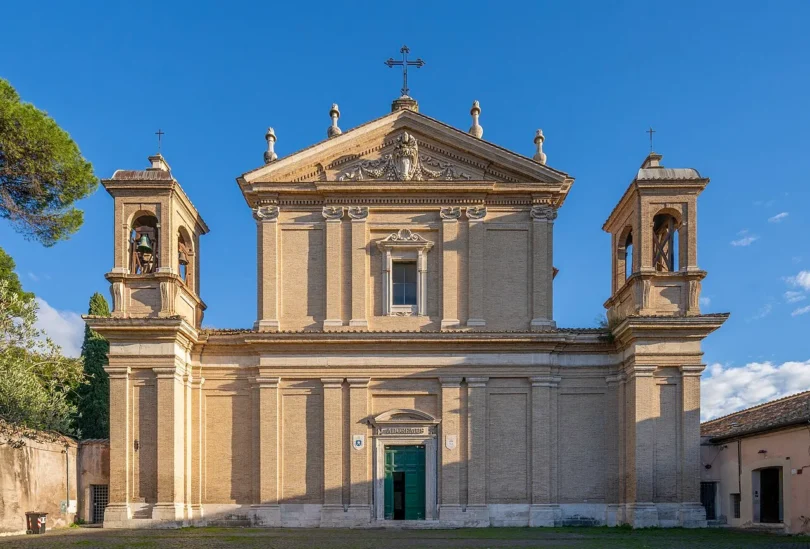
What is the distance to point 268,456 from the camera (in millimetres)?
23719

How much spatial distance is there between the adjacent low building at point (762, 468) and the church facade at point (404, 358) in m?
1.84

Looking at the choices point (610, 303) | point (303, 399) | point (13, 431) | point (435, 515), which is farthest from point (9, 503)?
point (610, 303)

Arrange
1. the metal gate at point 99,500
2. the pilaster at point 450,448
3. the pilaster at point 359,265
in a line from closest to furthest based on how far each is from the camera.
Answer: the pilaster at point 450,448, the pilaster at point 359,265, the metal gate at point 99,500

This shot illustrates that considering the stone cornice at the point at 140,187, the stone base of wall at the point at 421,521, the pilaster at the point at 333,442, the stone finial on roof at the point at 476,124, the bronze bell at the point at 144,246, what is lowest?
the stone base of wall at the point at 421,521

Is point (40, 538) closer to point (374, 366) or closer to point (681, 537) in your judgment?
point (374, 366)

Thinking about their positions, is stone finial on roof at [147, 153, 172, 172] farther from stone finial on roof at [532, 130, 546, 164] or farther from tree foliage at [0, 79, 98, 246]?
stone finial on roof at [532, 130, 546, 164]

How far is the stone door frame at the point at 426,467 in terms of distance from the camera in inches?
934

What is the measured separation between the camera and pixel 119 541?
18938mm

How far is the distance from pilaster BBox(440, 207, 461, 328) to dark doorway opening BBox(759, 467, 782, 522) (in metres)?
9.53

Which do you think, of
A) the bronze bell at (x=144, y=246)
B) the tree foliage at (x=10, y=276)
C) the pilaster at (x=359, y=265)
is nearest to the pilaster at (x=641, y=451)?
the pilaster at (x=359, y=265)

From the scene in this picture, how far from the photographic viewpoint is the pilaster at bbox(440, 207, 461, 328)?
2438cm

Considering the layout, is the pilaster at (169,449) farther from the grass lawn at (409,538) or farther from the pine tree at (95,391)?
the pine tree at (95,391)

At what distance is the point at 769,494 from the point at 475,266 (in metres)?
10.3

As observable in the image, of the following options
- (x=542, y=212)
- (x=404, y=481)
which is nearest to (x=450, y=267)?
(x=542, y=212)
